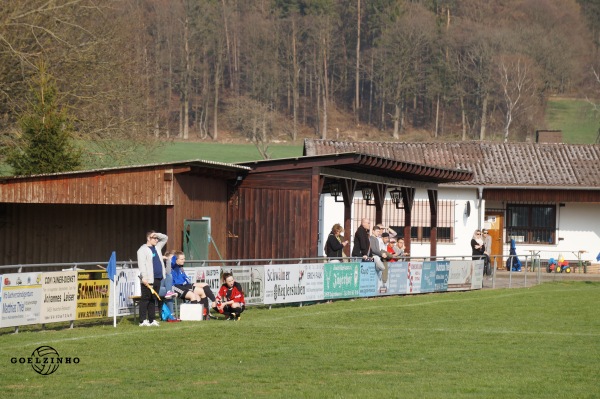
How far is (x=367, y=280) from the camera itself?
2456cm

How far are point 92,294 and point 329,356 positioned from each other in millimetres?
5374

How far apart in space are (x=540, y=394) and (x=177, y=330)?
7087 mm

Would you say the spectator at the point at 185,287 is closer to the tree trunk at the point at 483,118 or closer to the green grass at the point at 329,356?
the green grass at the point at 329,356

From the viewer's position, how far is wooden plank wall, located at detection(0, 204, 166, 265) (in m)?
27.3

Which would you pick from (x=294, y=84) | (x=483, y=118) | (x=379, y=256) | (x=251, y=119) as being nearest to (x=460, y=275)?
(x=379, y=256)

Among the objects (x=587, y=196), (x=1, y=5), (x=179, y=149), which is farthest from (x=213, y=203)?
(x=179, y=149)

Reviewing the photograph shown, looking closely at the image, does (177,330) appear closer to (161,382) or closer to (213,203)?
(161,382)

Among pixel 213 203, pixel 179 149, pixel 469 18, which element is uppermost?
pixel 469 18

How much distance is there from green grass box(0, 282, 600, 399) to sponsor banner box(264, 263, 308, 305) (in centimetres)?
68

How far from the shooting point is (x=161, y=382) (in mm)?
11578

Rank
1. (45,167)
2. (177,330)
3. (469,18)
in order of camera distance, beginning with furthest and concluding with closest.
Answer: (469,18), (45,167), (177,330)

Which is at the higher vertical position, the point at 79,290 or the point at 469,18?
A: the point at 469,18

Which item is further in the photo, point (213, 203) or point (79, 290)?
point (213, 203)

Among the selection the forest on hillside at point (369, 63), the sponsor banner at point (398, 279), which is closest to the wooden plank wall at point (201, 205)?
the sponsor banner at point (398, 279)
